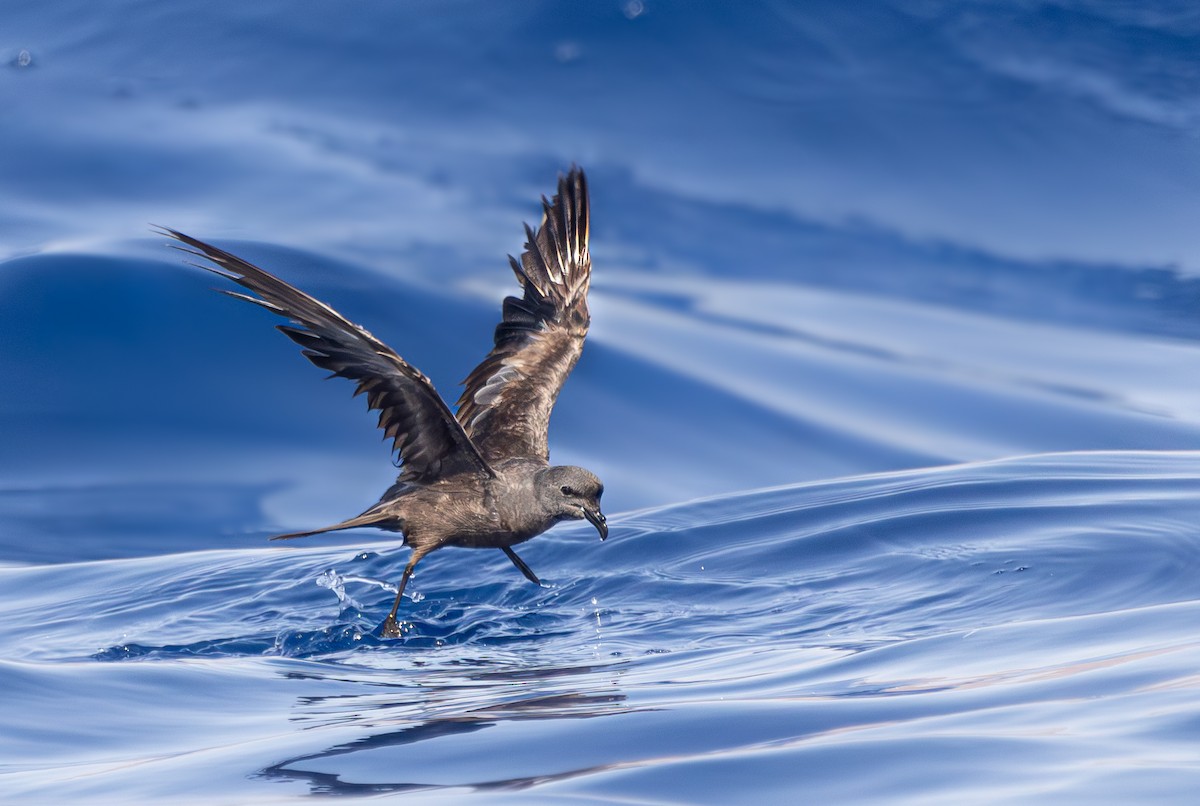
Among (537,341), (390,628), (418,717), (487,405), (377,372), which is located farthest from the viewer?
(537,341)

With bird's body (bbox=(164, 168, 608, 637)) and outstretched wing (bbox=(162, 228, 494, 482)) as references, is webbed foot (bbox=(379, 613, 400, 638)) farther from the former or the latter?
outstretched wing (bbox=(162, 228, 494, 482))

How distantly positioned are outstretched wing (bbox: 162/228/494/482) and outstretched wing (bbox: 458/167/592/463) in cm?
49

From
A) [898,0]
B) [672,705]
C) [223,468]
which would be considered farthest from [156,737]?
[898,0]

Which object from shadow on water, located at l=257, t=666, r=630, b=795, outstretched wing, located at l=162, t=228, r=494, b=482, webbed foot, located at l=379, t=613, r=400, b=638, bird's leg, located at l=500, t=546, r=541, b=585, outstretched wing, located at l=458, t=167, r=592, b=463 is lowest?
shadow on water, located at l=257, t=666, r=630, b=795

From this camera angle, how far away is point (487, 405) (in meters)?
7.61

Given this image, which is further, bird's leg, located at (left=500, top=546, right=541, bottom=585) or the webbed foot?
bird's leg, located at (left=500, top=546, right=541, bottom=585)

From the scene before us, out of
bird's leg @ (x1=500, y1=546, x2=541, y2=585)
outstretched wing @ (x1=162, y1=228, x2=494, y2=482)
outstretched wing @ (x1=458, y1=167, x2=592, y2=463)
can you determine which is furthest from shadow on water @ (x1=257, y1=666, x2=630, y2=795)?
outstretched wing @ (x1=458, y1=167, x2=592, y2=463)

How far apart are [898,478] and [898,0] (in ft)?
18.1

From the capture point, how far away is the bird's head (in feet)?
21.4

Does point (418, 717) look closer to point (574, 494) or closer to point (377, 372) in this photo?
point (377, 372)

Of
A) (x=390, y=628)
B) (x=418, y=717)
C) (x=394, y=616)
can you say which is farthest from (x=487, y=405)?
(x=418, y=717)

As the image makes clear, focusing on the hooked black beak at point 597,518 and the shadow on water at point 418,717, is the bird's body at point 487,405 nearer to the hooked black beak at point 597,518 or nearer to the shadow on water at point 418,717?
the hooked black beak at point 597,518

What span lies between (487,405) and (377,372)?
5.78ft

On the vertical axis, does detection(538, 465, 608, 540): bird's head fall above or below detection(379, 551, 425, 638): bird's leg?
above
